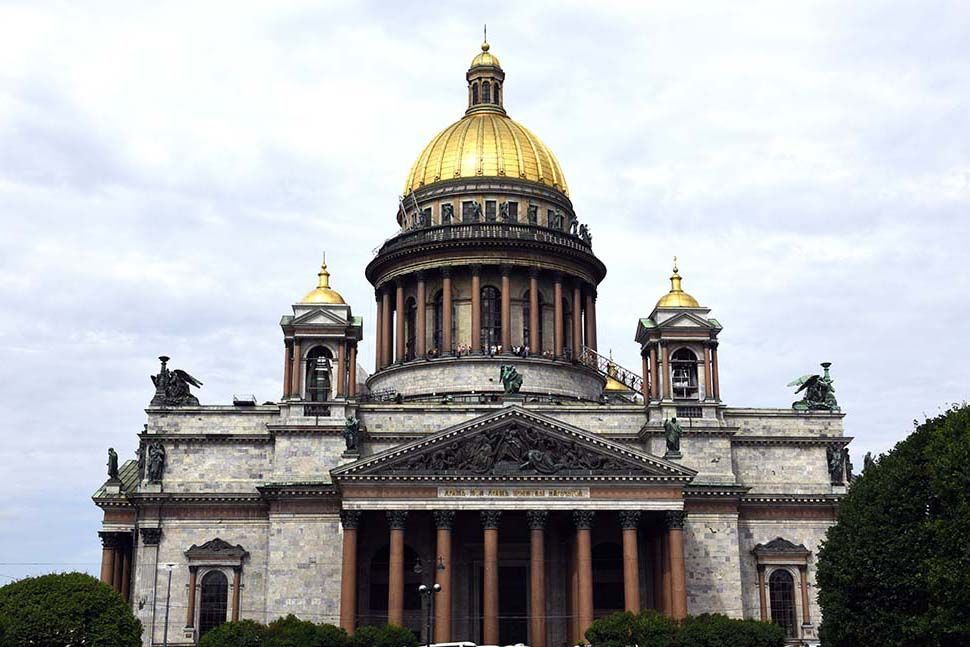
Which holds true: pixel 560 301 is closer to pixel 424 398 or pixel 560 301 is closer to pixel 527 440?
pixel 424 398

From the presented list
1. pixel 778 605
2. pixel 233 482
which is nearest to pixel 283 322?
pixel 233 482

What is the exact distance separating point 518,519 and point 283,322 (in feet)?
55.7

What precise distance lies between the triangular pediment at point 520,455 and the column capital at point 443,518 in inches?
68.7

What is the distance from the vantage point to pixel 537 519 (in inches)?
2537

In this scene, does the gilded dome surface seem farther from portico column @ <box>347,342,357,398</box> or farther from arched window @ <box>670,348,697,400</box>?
arched window @ <box>670,348,697,400</box>

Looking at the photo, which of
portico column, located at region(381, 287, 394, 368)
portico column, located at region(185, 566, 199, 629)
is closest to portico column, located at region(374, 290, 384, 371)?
portico column, located at region(381, 287, 394, 368)

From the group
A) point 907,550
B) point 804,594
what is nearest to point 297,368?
point 804,594

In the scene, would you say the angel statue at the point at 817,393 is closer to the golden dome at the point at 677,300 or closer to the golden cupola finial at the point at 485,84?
the golden dome at the point at 677,300

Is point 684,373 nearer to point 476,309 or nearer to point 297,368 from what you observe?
point 476,309

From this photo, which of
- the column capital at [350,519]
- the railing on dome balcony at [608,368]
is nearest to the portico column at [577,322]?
the railing on dome balcony at [608,368]

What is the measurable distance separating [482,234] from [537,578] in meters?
26.4

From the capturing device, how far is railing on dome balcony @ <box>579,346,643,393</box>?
83.7m

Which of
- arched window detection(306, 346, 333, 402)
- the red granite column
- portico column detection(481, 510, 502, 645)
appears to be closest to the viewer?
portico column detection(481, 510, 502, 645)

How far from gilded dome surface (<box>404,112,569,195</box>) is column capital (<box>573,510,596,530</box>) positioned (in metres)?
29.1
